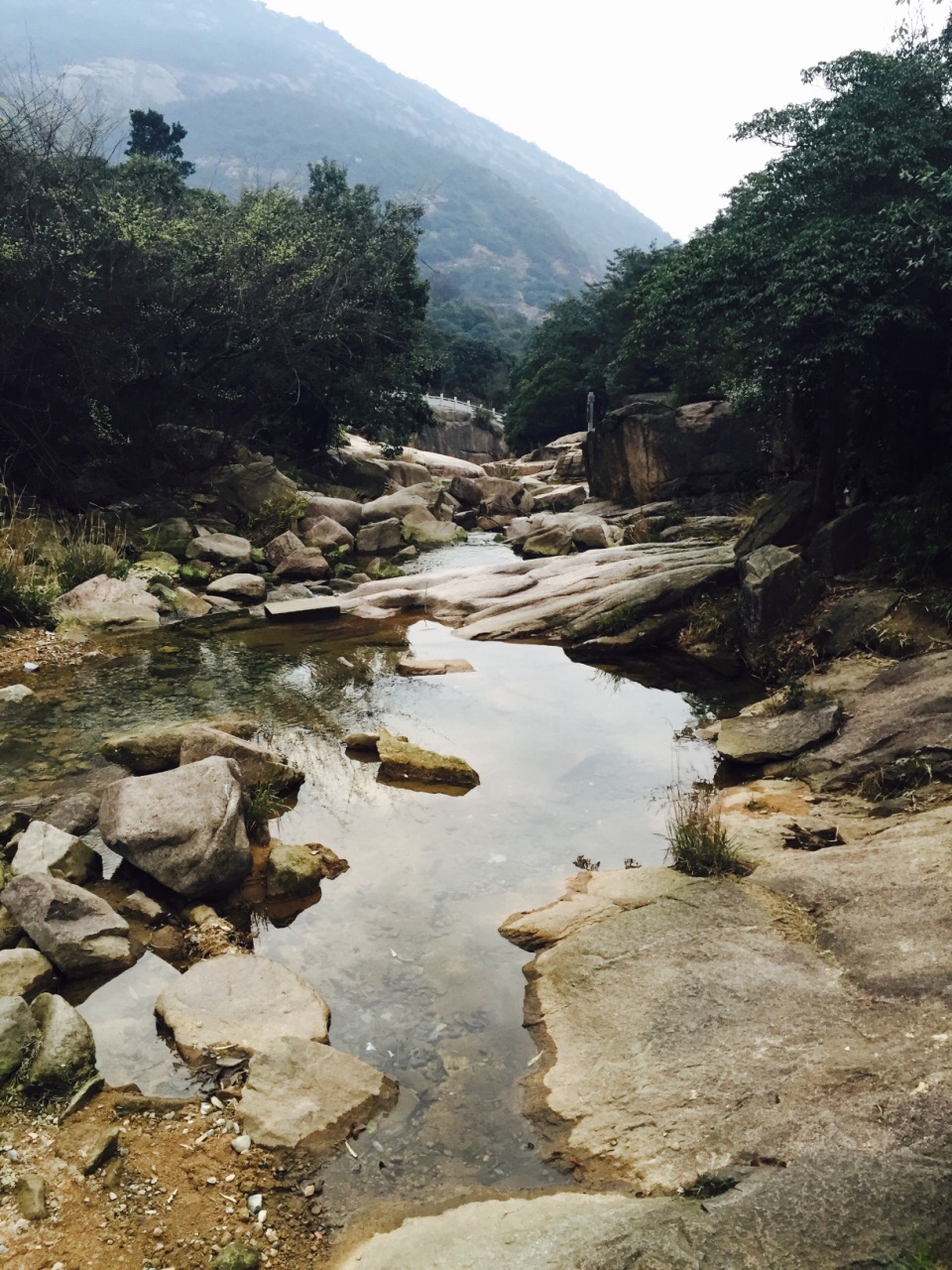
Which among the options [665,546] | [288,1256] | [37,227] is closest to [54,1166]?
[288,1256]

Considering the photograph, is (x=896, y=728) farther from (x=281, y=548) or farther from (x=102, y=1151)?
(x=281, y=548)

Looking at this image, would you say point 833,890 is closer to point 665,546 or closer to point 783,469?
point 665,546

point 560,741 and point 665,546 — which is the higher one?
point 665,546

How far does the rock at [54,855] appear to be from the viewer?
547 centimetres

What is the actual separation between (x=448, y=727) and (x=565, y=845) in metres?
3.04

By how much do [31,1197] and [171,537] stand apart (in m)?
16.3

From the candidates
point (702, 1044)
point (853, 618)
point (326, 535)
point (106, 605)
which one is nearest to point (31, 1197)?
point (702, 1044)

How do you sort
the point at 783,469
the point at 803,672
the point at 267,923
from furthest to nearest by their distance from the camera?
1. the point at 783,469
2. the point at 803,672
3. the point at 267,923

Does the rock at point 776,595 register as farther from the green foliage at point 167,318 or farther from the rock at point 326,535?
the green foliage at point 167,318

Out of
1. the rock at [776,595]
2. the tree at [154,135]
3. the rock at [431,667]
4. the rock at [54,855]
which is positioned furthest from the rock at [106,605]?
the tree at [154,135]

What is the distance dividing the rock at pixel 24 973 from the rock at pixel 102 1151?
1.07 metres

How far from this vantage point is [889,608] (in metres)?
9.80

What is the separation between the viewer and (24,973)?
174 inches

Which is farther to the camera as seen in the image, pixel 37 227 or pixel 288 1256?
pixel 37 227
